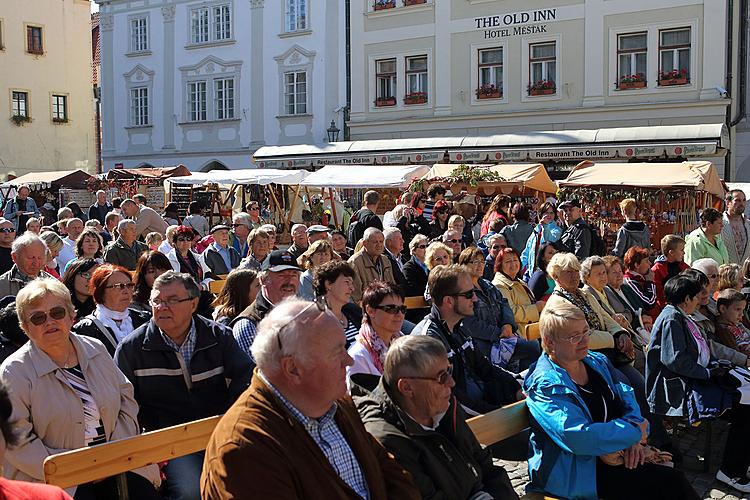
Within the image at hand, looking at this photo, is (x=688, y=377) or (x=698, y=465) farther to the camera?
(x=698, y=465)

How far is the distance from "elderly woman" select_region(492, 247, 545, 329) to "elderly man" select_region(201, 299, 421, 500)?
186 inches

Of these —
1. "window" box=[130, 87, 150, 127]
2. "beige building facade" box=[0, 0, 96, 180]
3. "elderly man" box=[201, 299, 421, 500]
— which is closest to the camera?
"elderly man" box=[201, 299, 421, 500]

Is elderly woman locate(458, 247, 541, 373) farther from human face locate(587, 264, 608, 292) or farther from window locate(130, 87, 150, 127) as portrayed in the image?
window locate(130, 87, 150, 127)

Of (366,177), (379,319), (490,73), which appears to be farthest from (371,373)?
(490,73)

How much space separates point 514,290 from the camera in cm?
797

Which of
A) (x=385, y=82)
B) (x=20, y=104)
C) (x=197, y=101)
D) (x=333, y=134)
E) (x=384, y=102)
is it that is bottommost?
(x=333, y=134)

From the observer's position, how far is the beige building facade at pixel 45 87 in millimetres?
42000

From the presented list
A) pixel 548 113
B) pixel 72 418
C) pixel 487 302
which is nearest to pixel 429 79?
pixel 548 113

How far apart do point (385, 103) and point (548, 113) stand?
632 cm

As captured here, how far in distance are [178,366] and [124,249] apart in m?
5.59

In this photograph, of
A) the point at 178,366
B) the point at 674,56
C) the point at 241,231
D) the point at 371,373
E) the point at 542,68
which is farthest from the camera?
the point at 542,68

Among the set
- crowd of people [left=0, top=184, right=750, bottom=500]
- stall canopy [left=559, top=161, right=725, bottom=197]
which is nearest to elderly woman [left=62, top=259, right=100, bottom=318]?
crowd of people [left=0, top=184, right=750, bottom=500]

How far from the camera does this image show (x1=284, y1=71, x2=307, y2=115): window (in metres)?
31.7

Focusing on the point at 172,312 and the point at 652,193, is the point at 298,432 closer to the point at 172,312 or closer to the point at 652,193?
the point at 172,312
